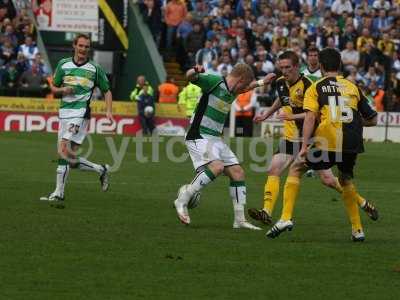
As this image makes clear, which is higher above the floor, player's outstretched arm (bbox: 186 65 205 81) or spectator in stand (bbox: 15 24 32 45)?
player's outstretched arm (bbox: 186 65 205 81)

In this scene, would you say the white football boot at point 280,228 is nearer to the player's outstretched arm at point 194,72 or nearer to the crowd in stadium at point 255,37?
the player's outstretched arm at point 194,72

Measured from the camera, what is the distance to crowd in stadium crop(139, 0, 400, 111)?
40.5 meters

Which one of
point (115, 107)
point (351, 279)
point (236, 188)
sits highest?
point (351, 279)

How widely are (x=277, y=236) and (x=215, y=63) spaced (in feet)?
85.5

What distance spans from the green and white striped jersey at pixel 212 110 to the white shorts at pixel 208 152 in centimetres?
8

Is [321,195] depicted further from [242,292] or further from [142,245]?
[242,292]

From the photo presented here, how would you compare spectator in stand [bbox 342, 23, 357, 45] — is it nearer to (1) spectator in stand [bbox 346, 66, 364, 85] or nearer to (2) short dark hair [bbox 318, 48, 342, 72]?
(1) spectator in stand [bbox 346, 66, 364, 85]

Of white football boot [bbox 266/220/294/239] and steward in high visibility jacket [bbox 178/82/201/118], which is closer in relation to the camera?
white football boot [bbox 266/220/294/239]

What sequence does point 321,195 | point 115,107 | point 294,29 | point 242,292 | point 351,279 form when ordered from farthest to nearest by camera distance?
point 294,29
point 115,107
point 321,195
point 351,279
point 242,292

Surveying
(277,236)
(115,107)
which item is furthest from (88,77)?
(115,107)

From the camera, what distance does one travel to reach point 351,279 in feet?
35.8

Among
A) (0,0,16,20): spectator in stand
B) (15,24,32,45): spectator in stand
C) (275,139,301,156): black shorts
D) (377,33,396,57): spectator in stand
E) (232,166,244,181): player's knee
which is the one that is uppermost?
(232,166,244,181): player's knee

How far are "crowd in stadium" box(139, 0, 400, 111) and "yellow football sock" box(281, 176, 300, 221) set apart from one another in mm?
25420

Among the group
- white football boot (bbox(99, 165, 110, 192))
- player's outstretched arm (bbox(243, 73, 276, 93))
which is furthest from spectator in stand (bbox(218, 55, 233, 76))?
player's outstretched arm (bbox(243, 73, 276, 93))
